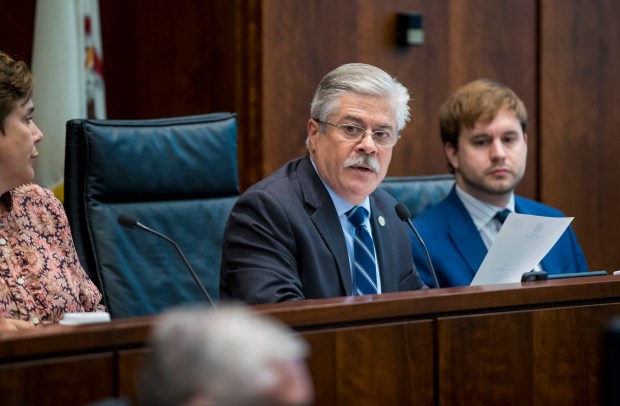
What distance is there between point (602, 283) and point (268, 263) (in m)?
0.81

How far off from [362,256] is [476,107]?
1.01 m

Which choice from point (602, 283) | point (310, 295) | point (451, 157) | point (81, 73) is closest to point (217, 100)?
point (81, 73)

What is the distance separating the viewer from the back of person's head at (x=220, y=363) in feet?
3.67

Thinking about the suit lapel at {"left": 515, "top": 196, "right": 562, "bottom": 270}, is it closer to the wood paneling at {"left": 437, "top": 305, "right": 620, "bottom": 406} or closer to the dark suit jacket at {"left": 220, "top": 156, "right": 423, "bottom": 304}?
the dark suit jacket at {"left": 220, "top": 156, "right": 423, "bottom": 304}

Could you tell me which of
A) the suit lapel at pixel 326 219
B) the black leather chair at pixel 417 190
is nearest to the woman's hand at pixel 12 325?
the suit lapel at pixel 326 219

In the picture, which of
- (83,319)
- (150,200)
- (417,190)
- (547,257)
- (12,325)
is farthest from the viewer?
(417,190)

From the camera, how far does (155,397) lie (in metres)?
1.15

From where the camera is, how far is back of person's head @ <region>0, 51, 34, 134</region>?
2.76 metres

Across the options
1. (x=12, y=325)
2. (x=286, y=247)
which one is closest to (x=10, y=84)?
(x=12, y=325)

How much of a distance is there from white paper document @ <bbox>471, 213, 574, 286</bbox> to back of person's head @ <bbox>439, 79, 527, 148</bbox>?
0.88m

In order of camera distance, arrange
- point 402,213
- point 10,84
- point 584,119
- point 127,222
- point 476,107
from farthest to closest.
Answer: point 584,119, point 476,107, point 402,213, point 10,84, point 127,222

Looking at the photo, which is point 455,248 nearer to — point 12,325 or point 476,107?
point 476,107

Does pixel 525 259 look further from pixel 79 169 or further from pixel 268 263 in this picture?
pixel 79 169

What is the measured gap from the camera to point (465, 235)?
3.58m
